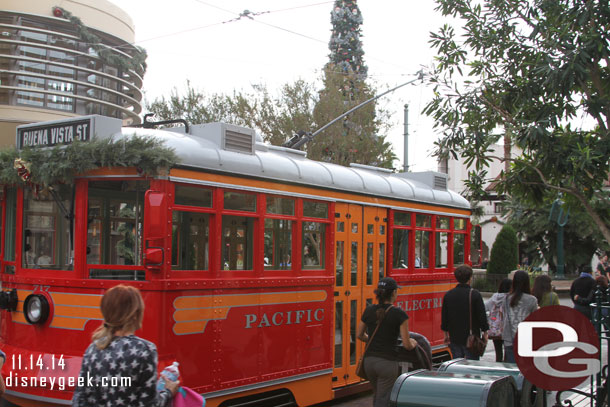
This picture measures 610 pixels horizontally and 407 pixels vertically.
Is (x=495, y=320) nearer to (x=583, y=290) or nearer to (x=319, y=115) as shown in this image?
(x=583, y=290)

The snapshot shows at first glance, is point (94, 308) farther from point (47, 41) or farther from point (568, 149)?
point (47, 41)

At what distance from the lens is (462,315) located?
24.5 feet

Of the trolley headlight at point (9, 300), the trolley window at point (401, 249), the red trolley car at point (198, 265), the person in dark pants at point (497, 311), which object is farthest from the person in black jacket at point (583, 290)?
the trolley headlight at point (9, 300)

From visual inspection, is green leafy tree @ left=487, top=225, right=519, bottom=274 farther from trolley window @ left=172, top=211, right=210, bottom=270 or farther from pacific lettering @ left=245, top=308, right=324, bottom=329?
trolley window @ left=172, top=211, right=210, bottom=270

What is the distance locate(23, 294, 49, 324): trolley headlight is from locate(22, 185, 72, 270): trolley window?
0.34 metres

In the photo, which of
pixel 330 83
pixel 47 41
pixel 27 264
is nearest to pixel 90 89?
pixel 47 41

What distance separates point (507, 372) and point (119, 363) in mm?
3324

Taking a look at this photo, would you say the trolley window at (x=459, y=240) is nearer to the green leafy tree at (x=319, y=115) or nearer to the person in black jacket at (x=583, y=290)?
the person in black jacket at (x=583, y=290)

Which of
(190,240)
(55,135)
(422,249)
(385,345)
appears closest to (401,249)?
(422,249)

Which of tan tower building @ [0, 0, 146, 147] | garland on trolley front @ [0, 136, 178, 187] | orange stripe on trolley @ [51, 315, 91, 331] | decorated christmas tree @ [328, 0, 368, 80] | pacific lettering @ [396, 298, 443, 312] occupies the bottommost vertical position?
pacific lettering @ [396, 298, 443, 312]

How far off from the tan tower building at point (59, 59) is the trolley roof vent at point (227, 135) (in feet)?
59.2

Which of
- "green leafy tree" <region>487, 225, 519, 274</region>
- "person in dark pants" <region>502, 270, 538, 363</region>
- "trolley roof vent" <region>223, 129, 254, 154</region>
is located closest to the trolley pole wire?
"trolley roof vent" <region>223, 129, 254, 154</region>

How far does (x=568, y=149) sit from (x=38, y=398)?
546cm

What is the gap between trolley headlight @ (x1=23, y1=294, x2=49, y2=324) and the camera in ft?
20.8
